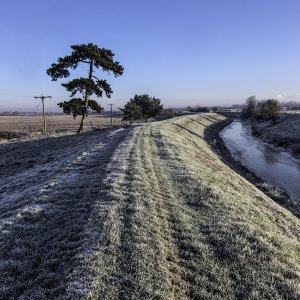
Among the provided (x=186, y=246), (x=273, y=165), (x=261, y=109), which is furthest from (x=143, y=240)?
(x=261, y=109)

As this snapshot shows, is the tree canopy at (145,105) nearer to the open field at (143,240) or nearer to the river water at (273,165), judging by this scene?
the river water at (273,165)

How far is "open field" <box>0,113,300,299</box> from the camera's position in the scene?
8.81 m

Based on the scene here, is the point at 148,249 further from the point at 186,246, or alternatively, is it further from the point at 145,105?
the point at 145,105

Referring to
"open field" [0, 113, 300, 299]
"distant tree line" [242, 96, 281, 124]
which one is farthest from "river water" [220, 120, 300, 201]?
"distant tree line" [242, 96, 281, 124]

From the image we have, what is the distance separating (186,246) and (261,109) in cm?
11486

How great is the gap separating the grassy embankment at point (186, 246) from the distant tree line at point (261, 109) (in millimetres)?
73254

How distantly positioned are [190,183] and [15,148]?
27.1 m

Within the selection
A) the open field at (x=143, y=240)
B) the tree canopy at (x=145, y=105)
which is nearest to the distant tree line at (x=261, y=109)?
the tree canopy at (x=145, y=105)

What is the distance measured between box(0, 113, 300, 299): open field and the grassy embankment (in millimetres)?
34

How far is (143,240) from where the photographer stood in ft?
36.4

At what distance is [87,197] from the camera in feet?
51.3

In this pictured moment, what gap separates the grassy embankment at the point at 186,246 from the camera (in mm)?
8750

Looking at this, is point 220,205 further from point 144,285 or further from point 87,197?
point 144,285

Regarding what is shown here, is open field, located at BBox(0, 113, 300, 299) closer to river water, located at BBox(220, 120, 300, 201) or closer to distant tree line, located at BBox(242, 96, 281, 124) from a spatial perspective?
river water, located at BBox(220, 120, 300, 201)
